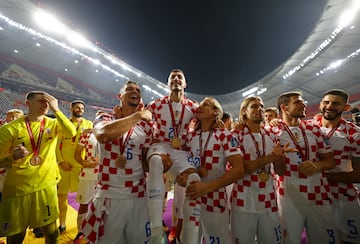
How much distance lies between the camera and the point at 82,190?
142 inches

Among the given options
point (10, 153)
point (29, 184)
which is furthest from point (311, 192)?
point (10, 153)

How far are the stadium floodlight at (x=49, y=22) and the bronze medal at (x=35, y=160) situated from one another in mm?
16690

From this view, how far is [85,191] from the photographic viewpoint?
3.59 m

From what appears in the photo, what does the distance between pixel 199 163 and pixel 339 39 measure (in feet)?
60.1

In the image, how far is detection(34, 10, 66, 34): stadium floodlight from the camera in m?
15.0

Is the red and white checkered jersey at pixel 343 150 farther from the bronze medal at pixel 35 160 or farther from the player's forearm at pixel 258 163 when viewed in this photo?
the bronze medal at pixel 35 160

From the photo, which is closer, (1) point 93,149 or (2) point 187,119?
(2) point 187,119

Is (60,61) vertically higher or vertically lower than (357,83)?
higher

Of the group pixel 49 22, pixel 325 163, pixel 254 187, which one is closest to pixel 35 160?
pixel 254 187

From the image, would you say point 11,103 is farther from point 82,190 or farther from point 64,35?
point 82,190

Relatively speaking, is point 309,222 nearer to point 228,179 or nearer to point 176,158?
point 228,179

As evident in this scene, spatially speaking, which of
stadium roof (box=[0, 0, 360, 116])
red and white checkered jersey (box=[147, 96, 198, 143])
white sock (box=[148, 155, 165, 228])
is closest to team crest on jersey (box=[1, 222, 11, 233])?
white sock (box=[148, 155, 165, 228])

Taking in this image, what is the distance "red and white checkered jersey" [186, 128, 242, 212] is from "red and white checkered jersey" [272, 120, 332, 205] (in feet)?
2.48

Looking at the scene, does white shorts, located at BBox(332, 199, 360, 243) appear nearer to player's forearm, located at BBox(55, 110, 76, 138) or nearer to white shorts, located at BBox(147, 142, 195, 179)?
white shorts, located at BBox(147, 142, 195, 179)
